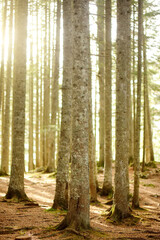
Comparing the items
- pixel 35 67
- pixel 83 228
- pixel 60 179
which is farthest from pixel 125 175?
pixel 35 67

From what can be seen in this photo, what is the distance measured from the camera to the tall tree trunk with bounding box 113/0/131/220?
8391 millimetres

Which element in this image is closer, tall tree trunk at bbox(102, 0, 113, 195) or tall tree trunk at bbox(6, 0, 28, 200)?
tall tree trunk at bbox(6, 0, 28, 200)

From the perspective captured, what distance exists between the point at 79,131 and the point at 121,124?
97.8 inches

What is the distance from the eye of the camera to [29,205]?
370 inches

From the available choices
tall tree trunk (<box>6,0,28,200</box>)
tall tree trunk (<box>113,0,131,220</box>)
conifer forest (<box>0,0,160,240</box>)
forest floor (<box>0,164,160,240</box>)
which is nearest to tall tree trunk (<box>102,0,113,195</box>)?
conifer forest (<box>0,0,160,240</box>)

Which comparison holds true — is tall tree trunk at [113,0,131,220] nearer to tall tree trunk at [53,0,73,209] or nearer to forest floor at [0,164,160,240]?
forest floor at [0,164,160,240]

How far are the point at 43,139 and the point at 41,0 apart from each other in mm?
12761

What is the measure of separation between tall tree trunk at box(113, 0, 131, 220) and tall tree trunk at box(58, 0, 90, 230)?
234 cm

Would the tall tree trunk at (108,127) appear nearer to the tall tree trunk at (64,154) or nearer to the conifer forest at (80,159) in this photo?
the conifer forest at (80,159)

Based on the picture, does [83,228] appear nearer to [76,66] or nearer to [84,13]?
[76,66]

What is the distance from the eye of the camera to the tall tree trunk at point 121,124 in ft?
27.5

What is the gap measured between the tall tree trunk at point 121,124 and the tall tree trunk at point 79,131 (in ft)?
7.67

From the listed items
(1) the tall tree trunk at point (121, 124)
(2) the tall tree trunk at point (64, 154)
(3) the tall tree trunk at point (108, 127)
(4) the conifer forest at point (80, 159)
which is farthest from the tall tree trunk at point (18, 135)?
(3) the tall tree trunk at point (108, 127)

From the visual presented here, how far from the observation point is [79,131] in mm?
6258
